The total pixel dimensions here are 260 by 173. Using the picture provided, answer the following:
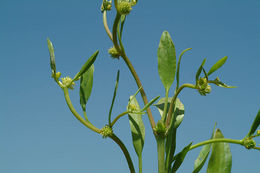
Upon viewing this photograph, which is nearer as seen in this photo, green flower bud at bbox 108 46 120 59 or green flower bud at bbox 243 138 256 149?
green flower bud at bbox 243 138 256 149

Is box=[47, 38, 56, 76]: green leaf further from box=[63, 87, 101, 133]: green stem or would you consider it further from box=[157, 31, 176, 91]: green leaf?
box=[157, 31, 176, 91]: green leaf

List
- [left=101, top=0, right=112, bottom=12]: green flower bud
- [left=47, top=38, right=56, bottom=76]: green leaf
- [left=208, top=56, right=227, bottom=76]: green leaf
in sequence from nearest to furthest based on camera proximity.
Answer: [left=208, top=56, right=227, bottom=76]: green leaf < [left=47, top=38, right=56, bottom=76]: green leaf < [left=101, top=0, right=112, bottom=12]: green flower bud

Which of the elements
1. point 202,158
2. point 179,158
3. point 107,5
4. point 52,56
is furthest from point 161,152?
point 107,5

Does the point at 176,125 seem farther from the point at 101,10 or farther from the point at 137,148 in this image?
the point at 101,10

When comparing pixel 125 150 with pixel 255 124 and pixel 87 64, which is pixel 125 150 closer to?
pixel 87 64

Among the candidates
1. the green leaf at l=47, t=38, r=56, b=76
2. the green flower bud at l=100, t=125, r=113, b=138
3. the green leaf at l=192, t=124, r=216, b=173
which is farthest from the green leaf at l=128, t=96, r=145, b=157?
the green leaf at l=47, t=38, r=56, b=76
